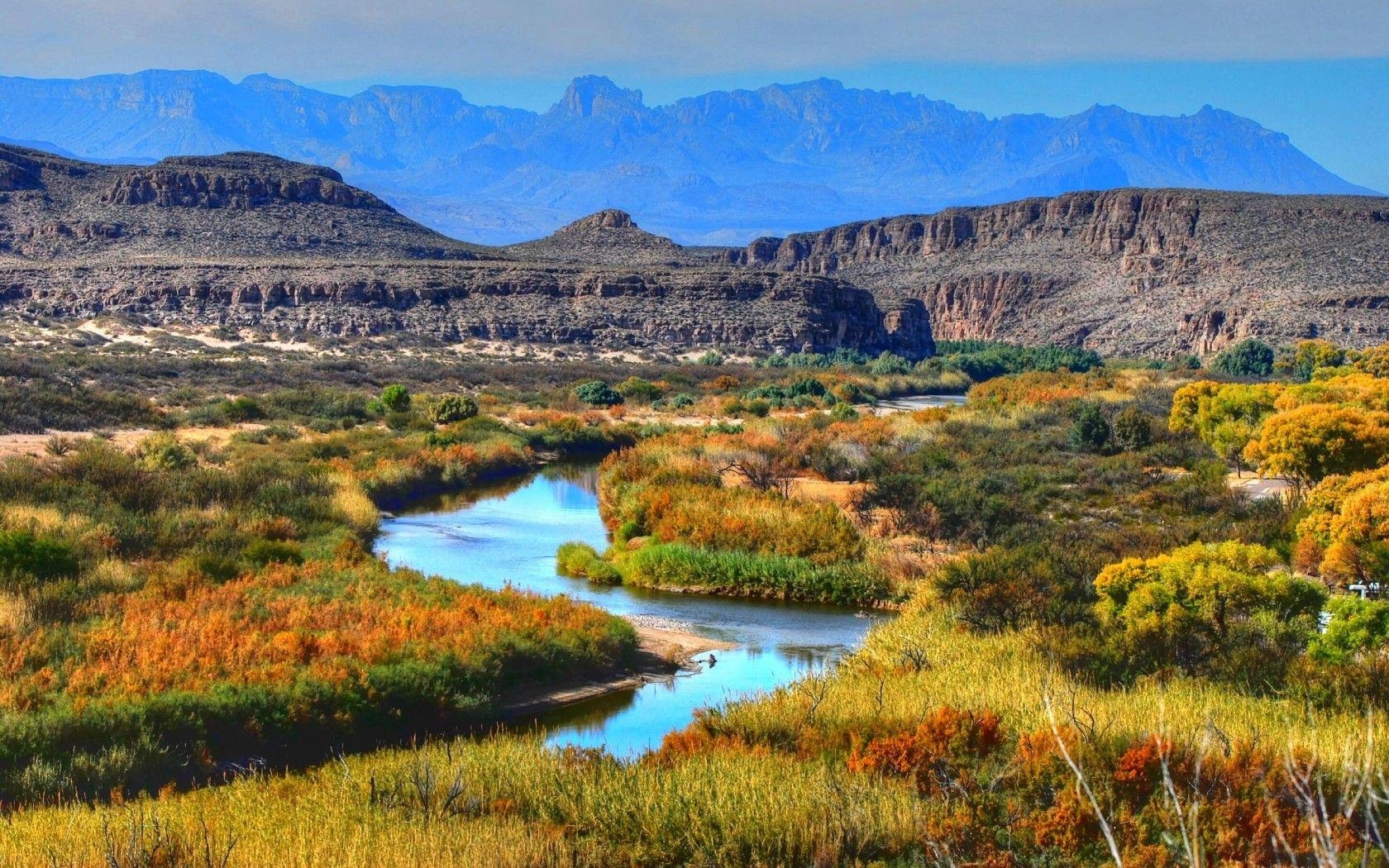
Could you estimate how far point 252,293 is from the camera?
265 ft

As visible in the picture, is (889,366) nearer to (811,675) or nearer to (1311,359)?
(1311,359)

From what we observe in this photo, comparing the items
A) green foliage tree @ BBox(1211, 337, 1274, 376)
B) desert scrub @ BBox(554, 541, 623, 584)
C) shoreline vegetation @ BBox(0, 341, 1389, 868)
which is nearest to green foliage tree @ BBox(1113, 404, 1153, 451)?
shoreline vegetation @ BBox(0, 341, 1389, 868)

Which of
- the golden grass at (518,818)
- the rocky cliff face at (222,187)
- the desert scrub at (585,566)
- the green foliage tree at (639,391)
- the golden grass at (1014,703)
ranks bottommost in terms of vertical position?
the desert scrub at (585,566)

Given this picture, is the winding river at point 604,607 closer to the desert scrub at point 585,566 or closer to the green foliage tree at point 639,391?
the desert scrub at point 585,566

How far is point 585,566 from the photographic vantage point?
74.3 ft

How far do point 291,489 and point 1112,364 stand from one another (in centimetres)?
6374

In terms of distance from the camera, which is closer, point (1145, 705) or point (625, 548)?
point (1145, 705)

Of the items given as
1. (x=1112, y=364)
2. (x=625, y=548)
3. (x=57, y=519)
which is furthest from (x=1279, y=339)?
(x=57, y=519)

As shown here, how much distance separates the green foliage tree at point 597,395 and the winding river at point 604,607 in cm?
1867

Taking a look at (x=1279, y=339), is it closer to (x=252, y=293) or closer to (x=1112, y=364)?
(x=1112, y=364)

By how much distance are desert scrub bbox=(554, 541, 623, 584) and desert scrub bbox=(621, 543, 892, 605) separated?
0.22m

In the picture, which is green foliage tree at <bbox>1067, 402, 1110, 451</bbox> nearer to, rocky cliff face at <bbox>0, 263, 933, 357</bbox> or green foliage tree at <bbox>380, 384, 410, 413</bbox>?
green foliage tree at <bbox>380, 384, 410, 413</bbox>

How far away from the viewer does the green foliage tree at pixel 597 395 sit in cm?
5219

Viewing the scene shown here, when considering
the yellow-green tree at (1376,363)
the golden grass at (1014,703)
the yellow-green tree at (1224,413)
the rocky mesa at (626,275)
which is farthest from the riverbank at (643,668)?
the rocky mesa at (626,275)
